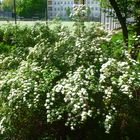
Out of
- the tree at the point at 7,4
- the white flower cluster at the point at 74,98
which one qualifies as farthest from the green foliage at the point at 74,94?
the tree at the point at 7,4

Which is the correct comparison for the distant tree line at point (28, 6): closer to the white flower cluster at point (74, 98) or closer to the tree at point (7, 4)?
the tree at point (7, 4)

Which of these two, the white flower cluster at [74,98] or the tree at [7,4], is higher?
the tree at [7,4]

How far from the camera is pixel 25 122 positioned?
5184 millimetres

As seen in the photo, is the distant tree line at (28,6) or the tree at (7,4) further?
the distant tree line at (28,6)

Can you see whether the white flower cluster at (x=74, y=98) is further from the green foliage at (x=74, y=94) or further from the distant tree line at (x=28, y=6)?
the distant tree line at (x=28, y=6)

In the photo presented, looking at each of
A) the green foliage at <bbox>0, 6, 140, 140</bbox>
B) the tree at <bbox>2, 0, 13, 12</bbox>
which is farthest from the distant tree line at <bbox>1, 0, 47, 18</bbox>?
the green foliage at <bbox>0, 6, 140, 140</bbox>

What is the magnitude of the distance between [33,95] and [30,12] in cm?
8672

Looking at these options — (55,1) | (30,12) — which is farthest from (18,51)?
(55,1)

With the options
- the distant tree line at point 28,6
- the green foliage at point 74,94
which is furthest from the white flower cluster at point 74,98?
the distant tree line at point 28,6

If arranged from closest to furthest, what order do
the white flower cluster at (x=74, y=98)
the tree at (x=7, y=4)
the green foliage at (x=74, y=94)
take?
the white flower cluster at (x=74, y=98) → the green foliage at (x=74, y=94) → the tree at (x=7, y=4)

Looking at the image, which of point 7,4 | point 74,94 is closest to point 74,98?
point 74,94

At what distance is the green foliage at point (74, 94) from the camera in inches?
180

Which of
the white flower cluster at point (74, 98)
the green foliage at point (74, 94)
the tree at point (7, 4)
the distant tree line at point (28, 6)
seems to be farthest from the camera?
the distant tree line at point (28, 6)

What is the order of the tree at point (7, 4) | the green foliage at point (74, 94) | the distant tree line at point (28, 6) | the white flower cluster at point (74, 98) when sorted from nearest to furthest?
the white flower cluster at point (74, 98) → the green foliage at point (74, 94) → the tree at point (7, 4) → the distant tree line at point (28, 6)
